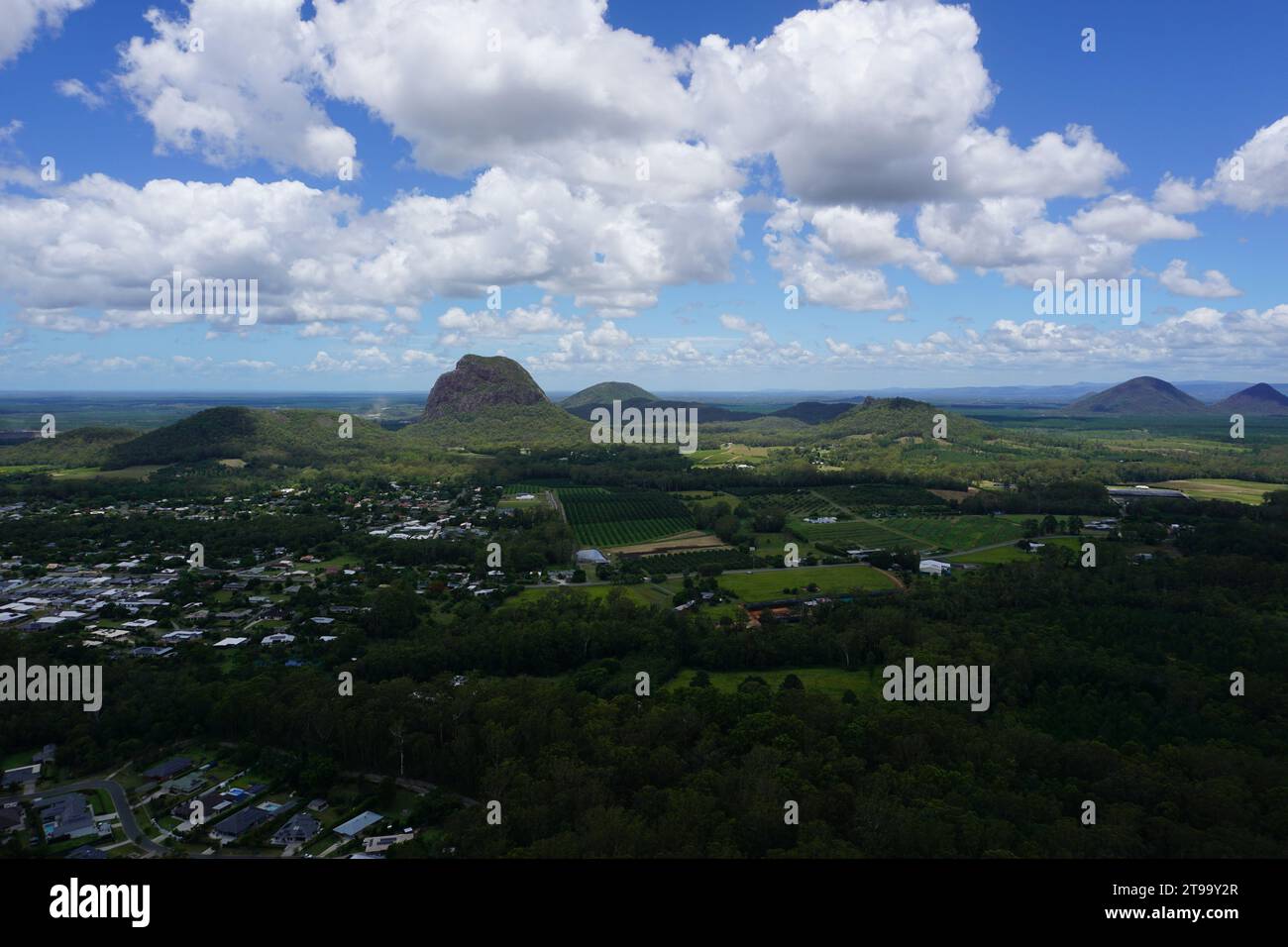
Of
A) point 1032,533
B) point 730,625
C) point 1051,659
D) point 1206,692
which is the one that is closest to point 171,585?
point 730,625

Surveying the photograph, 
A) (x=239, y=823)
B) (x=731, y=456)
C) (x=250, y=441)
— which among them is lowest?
(x=239, y=823)

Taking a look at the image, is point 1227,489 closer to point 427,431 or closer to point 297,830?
point 297,830

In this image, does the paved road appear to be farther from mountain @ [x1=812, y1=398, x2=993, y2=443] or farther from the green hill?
mountain @ [x1=812, y1=398, x2=993, y2=443]

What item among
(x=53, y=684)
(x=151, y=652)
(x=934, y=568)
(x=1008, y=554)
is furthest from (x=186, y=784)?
(x=1008, y=554)

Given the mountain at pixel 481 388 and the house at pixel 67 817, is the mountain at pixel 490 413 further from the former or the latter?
the house at pixel 67 817
